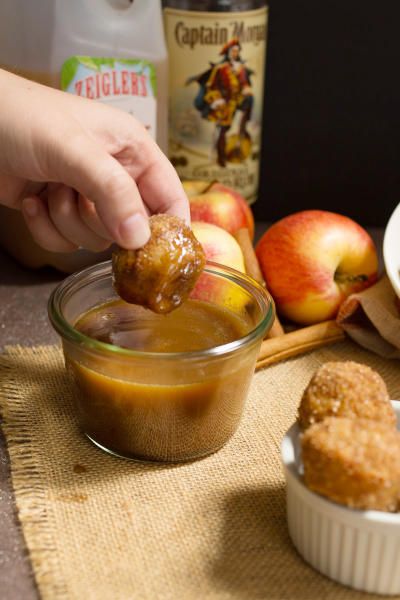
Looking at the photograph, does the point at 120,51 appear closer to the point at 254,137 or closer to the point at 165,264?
the point at 254,137

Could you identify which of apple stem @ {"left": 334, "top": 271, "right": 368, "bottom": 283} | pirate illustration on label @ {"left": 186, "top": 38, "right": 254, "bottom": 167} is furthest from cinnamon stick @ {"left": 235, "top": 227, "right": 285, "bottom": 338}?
pirate illustration on label @ {"left": 186, "top": 38, "right": 254, "bottom": 167}

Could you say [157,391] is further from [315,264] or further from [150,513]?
[315,264]

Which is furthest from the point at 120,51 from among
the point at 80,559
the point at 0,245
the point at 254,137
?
the point at 80,559

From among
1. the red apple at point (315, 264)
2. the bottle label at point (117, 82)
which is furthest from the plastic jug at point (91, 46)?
the red apple at point (315, 264)

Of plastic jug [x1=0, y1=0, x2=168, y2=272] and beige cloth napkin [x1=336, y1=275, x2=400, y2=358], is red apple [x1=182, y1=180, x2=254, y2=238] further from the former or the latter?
beige cloth napkin [x1=336, y1=275, x2=400, y2=358]

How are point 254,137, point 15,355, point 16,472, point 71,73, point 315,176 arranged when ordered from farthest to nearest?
point 315,176 → point 254,137 → point 71,73 → point 15,355 → point 16,472

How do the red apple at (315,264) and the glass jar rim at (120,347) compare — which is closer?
the glass jar rim at (120,347)

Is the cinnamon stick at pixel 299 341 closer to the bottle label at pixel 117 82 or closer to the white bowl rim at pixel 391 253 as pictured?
the white bowl rim at pixel 391 253
